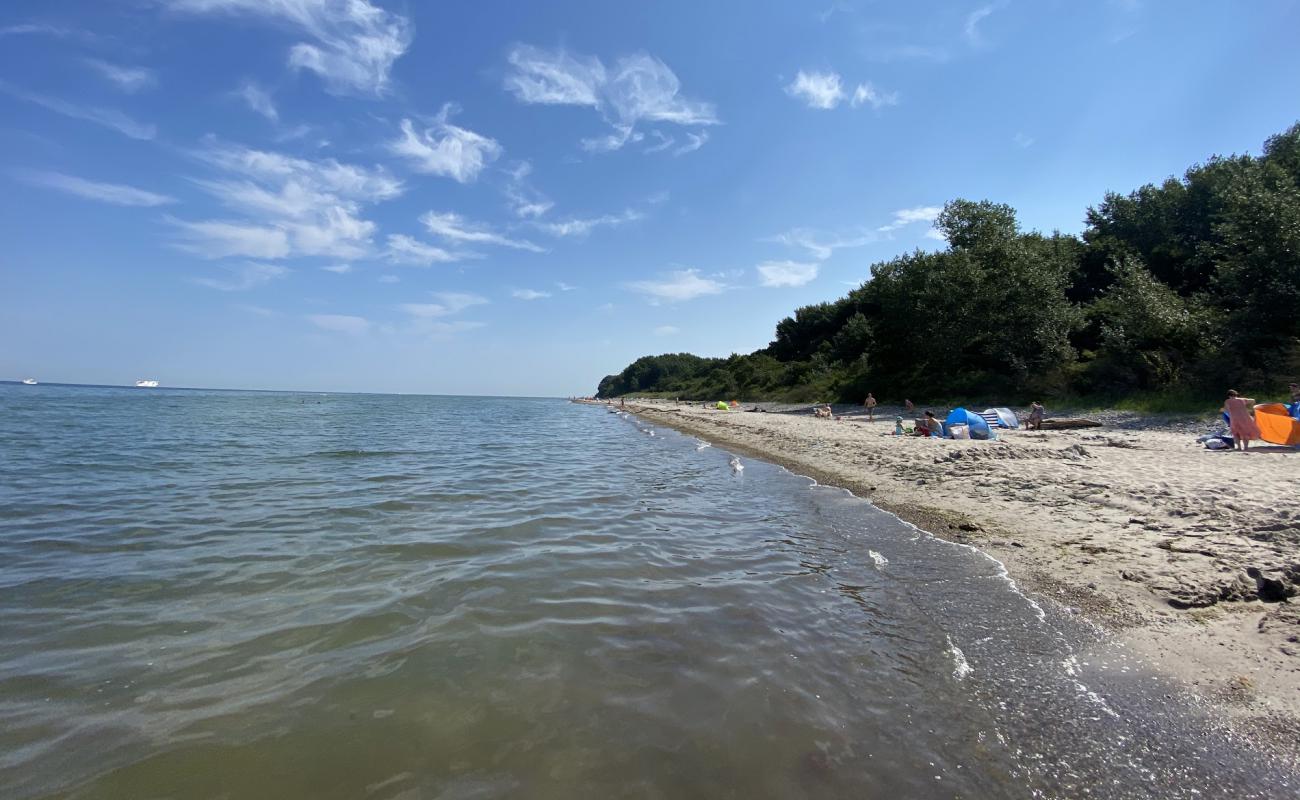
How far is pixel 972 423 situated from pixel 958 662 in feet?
56.8

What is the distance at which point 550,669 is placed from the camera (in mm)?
4305

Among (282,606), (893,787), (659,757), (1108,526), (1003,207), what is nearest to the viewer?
(893,787)

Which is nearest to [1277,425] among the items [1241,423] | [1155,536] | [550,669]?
[1241,423]

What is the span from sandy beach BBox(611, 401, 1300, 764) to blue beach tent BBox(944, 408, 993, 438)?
355 cm

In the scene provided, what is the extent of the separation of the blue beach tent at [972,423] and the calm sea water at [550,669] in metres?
12.8

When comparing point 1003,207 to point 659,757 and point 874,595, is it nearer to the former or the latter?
point 874,595

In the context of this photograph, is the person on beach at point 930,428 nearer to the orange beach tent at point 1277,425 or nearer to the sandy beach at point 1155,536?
the sandy beach at point 1155,536

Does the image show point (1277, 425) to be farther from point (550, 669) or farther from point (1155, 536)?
point (550, 669)

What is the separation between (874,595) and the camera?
5895 millimetres

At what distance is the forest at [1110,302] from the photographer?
827 inches

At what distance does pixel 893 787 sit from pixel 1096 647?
2907 millimetres

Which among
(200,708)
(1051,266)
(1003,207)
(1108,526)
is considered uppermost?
(1003,207)

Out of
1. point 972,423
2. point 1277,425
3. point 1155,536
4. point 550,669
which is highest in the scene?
point 1277,425

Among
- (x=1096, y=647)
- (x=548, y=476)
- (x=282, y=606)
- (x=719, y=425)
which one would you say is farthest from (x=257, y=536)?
(x=719, y=425)
